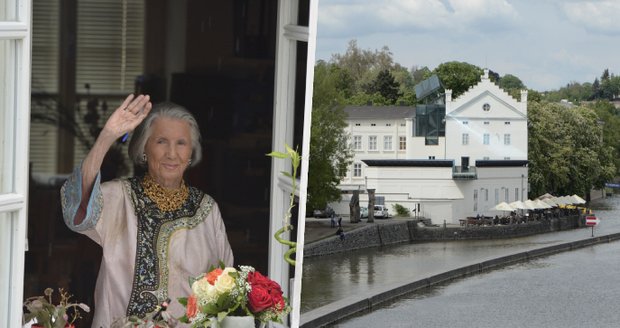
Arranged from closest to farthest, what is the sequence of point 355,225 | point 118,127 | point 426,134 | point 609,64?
point 118,127 → point 426,134 → point 355,225 → point 609,64

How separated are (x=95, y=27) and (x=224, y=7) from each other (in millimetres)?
230

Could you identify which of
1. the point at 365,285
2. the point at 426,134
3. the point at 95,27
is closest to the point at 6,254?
the point at 95,27

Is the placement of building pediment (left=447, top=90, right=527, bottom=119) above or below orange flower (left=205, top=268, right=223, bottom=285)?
above

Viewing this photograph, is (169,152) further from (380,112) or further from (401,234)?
(380,112)

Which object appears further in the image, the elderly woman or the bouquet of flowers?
the elderly woman

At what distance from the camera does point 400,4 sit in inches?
781

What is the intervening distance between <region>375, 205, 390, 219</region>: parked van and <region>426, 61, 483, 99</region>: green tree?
143 cm

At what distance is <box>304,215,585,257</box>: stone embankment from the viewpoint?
13398 millimetres

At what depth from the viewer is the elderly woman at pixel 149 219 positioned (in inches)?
93.3

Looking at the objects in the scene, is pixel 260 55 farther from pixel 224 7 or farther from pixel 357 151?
pixel 357 151

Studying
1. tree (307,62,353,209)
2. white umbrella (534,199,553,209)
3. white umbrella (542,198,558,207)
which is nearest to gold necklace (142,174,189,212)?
tree (307,62,353,209)

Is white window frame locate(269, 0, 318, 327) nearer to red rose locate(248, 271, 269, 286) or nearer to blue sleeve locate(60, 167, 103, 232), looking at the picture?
red rose locate(248, 271, 269, 286)

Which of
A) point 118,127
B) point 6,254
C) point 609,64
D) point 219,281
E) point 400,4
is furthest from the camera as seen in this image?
point 609,64

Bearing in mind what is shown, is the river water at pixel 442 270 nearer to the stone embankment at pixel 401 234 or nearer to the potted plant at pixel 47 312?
the stone embankment at pixel 401 234
